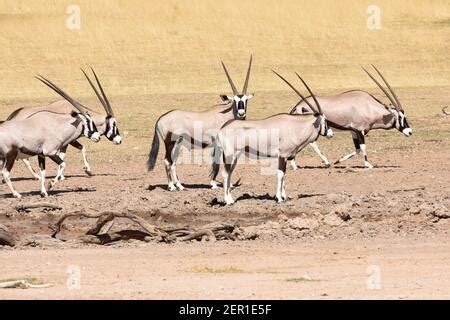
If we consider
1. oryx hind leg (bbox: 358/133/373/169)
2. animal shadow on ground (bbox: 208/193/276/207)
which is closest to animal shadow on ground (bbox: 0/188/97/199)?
animal shadow on ground (bbox: 208/193/276/207)

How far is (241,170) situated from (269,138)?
374cm

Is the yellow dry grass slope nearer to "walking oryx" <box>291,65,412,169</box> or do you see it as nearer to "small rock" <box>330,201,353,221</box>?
"walking oryx" <box>291,65,412,169</box>

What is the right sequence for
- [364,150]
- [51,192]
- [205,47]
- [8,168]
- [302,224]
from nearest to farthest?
[302,224] < [8,168] < [51,192] < [364,150] < [205,47]

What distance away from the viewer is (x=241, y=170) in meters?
19.6

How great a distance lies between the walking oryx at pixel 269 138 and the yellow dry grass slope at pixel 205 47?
13.1 meters

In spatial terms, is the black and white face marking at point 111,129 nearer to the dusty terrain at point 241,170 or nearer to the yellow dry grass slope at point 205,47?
the dusty terrain at point 241,170

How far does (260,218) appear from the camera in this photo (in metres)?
14.9

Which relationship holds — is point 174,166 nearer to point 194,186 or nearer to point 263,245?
point 194,186

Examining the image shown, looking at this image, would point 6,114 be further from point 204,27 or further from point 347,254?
point 347,254

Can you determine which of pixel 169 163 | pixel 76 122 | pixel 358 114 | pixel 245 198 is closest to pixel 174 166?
pixel 169 163

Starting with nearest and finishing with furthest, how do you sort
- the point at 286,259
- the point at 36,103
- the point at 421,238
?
the point at 286,259
the point at 421,238
the point at 36,103

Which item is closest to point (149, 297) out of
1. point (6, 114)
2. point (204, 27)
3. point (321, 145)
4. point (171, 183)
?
point (171, 183)

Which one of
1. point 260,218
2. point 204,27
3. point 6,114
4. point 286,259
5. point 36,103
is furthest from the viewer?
point 204,27
